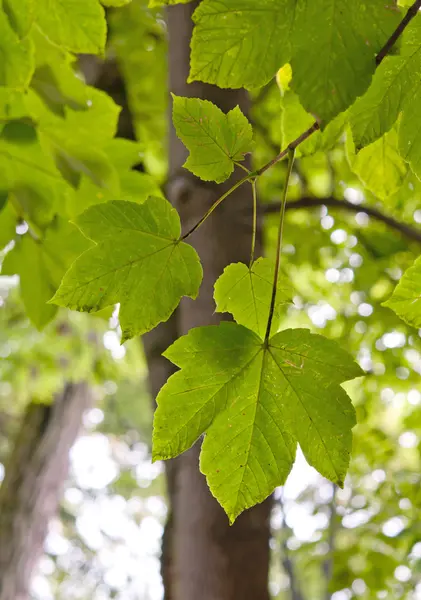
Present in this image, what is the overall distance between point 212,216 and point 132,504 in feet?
27.1

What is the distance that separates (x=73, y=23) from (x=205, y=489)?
821 millimetres

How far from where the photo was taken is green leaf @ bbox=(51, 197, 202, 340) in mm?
377

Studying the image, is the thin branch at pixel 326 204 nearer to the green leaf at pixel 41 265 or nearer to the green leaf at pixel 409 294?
the green leaf at pixel 41 265

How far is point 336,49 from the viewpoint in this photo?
0.96 feet

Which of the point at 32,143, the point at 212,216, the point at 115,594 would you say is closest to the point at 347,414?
the point at 32,143

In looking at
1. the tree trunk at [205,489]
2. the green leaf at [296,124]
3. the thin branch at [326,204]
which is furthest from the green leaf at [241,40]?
the thin branch at [326,204]

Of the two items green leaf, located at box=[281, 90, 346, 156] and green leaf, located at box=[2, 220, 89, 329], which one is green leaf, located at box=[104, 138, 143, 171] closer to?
green leaf, located at box=[2, 220, 89, 329]

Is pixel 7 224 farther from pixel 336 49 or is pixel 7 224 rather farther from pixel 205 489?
pixel 205 489

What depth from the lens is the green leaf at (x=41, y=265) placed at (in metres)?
0.64

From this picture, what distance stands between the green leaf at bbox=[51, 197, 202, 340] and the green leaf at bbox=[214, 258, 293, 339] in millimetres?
37

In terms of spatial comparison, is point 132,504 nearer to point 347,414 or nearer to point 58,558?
point 58,558

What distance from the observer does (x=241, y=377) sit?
1.30 feet

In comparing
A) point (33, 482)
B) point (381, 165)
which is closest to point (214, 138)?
point (381, 165)

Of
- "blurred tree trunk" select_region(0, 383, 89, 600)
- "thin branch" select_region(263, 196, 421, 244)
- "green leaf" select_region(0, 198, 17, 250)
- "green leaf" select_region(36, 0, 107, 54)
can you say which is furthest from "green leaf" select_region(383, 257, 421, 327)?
"blurred tree trunk" select_region(0, 383, 89, 600)
